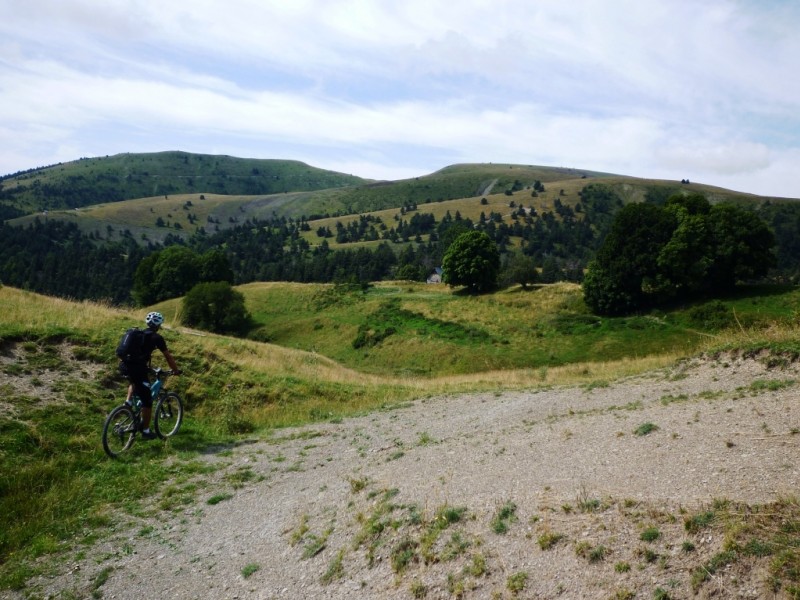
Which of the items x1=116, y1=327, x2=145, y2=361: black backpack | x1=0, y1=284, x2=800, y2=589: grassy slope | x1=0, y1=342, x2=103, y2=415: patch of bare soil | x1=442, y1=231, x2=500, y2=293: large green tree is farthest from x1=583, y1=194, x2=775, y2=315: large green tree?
x1=116, y1=327, x2=145, y2=361: black backpack

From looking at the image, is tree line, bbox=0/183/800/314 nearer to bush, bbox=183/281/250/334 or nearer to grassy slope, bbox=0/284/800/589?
grassy slope, bbox=0/284/800/589

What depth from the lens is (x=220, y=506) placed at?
954cm

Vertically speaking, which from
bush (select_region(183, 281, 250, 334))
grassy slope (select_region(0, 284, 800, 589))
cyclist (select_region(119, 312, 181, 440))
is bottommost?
bush (select_region(183, 281, 250, 334))

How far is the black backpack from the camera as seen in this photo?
11.5 metres

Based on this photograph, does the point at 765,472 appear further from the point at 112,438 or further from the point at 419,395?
the point at 419,395

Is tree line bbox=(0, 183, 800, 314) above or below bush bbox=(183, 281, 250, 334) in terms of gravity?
above

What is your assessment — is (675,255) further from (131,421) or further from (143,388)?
(131,421)

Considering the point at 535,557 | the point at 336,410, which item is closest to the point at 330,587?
the point at 535,557

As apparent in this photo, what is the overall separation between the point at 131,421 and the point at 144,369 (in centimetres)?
118

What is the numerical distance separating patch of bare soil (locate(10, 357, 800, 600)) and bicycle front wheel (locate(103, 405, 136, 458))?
180 cm

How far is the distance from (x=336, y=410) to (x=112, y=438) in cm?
738

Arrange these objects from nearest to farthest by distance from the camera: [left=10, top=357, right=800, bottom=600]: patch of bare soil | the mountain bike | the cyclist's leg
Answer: [left=10, top=357, right=800, bottom=600]: patch of bare soil → the mountain bike → the cyclist's leg

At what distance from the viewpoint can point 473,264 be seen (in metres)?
74.2

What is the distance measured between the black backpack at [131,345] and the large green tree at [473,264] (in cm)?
6433
